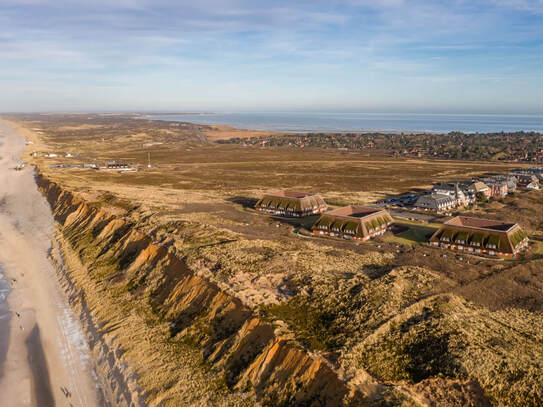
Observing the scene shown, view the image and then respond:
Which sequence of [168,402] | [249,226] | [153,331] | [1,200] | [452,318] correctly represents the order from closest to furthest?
[168,402]
[452,318]
[153,331]
[249,226]
[1,200]

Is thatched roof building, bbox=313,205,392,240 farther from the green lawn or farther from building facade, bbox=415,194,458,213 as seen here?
building facade, bbox=415,194,458,213

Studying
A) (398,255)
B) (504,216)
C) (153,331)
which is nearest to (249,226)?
(398,255)

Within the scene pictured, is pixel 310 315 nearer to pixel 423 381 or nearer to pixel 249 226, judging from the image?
pixel 423 381

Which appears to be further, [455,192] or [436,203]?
[455,192]

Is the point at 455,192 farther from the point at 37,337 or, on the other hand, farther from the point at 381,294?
the point at 37,337

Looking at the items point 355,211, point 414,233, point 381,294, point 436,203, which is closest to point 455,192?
point 436,203

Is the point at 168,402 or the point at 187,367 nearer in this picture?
the point at 168,402

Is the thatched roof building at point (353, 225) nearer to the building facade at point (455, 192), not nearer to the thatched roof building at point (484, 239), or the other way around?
the thatched roof building at point (484, 239)

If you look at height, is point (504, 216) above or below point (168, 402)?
above
